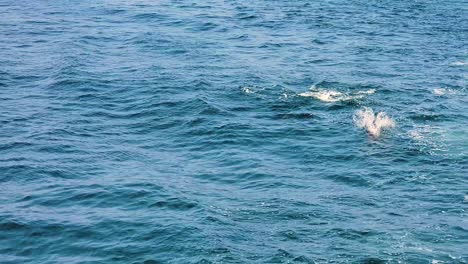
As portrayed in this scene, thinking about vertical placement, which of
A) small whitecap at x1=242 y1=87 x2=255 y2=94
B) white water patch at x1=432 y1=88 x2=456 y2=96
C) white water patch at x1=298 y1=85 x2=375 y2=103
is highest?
small whitecap at x1=242 y1=87 x2=255 y2=94

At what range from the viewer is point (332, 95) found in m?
57.7

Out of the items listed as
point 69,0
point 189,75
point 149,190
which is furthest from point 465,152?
point 69,0

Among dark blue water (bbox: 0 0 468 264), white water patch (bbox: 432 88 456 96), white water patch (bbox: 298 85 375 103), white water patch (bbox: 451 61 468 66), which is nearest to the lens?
dark blue water (bbox: 0 0 468 264)

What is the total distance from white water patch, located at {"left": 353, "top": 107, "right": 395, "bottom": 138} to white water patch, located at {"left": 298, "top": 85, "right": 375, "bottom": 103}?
3.12 metres

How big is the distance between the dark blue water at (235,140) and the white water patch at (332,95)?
0.49 ft

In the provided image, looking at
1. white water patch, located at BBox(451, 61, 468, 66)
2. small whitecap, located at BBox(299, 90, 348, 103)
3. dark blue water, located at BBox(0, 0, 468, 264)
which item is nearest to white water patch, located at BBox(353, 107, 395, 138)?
dark blue water, located at BBox(0, 0, 468, 264)

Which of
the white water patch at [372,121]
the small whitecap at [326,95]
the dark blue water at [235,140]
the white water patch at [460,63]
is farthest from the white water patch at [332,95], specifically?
the white water patch at [460,63]

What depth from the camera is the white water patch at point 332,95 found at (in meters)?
57.0

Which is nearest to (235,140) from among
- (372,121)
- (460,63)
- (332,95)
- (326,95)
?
(372,121)

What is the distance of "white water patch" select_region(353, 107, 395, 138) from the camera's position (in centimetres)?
5057

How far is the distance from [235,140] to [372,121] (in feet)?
30.8

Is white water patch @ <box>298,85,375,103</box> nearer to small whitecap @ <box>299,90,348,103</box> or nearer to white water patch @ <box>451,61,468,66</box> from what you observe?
small whitecap @ <box>299,90,348,103</box>

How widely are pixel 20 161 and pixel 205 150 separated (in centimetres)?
1138

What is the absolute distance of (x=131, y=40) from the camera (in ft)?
247
